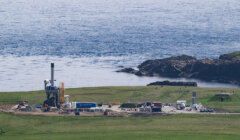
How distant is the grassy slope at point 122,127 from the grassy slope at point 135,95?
13.9 metres

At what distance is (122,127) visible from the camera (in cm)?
12300

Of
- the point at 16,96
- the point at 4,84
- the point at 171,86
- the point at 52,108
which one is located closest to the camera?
the point at 52,108

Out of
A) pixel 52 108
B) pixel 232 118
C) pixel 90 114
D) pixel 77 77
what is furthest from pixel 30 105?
pixel 77 77

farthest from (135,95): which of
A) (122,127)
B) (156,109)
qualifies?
(122,127)

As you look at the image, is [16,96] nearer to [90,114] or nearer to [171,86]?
[90,114]

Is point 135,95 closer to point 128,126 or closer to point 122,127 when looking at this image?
point 128,126

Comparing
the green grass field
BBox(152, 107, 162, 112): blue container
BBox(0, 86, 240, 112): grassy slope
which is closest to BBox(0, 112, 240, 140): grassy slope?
the green grass field

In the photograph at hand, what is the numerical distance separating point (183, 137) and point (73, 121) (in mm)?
23384

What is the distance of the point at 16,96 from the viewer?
14812 cm

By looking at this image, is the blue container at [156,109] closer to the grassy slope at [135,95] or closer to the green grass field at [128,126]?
the green grass field at [128,126]

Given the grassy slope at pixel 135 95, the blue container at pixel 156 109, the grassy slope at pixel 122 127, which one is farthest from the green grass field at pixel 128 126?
the blue container at pixel 156 109

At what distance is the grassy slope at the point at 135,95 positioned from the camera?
145 meters

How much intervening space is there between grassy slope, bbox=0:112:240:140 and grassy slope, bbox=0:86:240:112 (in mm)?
13881

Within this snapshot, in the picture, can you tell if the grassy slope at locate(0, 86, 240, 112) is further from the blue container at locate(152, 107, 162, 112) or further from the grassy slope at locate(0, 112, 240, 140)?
the grassy slope at locate(0, 112, 240, 140)
